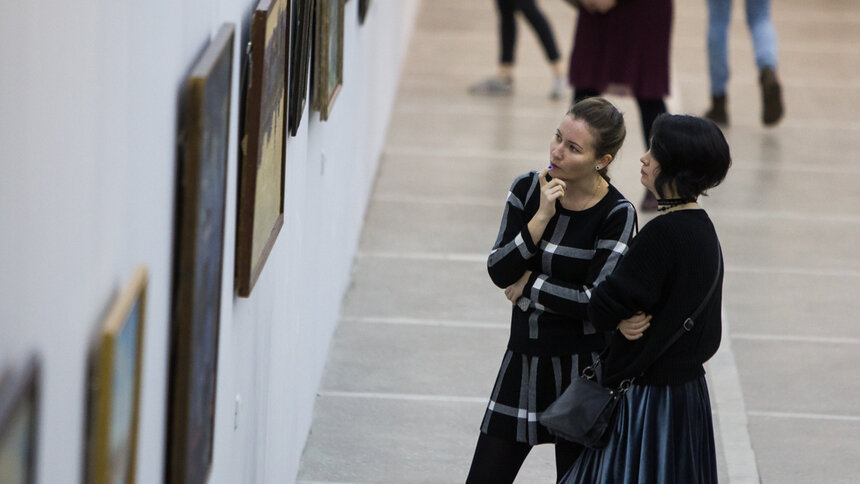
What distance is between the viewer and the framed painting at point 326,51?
4383 mm

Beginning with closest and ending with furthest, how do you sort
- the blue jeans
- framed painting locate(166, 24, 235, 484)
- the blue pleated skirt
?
1. framed painting locate(166, 24, 235, 484)
2. the blue pleated skirt
3. the blue jeans

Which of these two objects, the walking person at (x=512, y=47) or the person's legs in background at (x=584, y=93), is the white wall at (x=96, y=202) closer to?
the person's legs in background at (x=584, y=93)

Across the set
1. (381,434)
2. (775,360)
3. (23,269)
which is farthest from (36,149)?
(775,360)

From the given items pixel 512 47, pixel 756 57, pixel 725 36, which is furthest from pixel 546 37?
pixel 756 57

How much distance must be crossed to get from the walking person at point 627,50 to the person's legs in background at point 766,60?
7.48ft

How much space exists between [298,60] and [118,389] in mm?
2171

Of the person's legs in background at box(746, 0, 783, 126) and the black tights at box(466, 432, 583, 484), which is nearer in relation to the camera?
the black tights at box(466, 432, 583, 484)

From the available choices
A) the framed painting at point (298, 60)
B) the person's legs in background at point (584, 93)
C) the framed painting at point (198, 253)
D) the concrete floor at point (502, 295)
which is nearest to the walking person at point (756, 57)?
the concrete floor at point (502, 295)

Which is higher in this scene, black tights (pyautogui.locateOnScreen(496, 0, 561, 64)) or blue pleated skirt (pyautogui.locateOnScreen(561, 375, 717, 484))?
blue pleated skirt (pyautogui.locateOnScreen(561, 375, 717, 484))

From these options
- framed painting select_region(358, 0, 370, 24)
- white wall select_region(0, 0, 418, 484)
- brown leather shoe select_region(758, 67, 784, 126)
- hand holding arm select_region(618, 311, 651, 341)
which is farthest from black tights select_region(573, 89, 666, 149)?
hand holding arm select_region(618, 311, 651, 341)

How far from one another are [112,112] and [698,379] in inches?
77.0

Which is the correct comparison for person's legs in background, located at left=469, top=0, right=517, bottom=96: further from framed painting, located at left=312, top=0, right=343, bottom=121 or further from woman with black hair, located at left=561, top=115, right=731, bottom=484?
woman with black hair, located at left=561, top=115, right=731, bottom=484

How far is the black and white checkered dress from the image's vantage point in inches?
132

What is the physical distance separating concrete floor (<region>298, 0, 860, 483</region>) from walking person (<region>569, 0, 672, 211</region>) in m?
0.89
